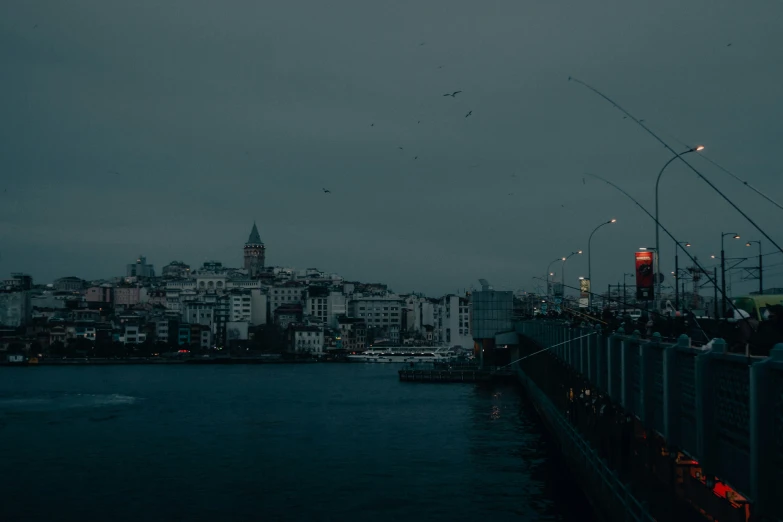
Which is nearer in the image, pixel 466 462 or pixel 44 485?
pixel 44 485

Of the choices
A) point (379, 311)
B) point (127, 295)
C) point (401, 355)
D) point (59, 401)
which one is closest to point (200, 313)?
point (379, 311)

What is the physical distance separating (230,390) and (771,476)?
56.4 meters

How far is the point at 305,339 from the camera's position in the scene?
123 meters

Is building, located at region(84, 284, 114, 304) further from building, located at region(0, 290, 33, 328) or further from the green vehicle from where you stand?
the green vehicle

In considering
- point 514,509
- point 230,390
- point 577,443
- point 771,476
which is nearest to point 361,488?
point 514,509

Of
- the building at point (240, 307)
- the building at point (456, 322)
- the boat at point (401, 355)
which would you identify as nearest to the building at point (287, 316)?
the building at point (240, 307)

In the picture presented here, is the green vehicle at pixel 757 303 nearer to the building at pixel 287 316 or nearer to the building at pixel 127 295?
the building at pixel 287 316

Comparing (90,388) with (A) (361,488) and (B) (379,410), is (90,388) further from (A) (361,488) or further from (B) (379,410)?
(A) (361,488)

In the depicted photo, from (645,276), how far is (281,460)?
41.6ft

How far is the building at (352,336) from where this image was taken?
130 metres

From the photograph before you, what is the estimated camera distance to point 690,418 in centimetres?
982

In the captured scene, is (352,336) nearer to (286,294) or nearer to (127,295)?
(286,294)

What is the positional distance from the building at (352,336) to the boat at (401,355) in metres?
9.84

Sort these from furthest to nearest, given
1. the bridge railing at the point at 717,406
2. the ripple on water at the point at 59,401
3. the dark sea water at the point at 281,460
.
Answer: the ripple on water at the point at 59,401 → the dark sea water at the point at 281,460 → the bridge railing at the point at 717,406
